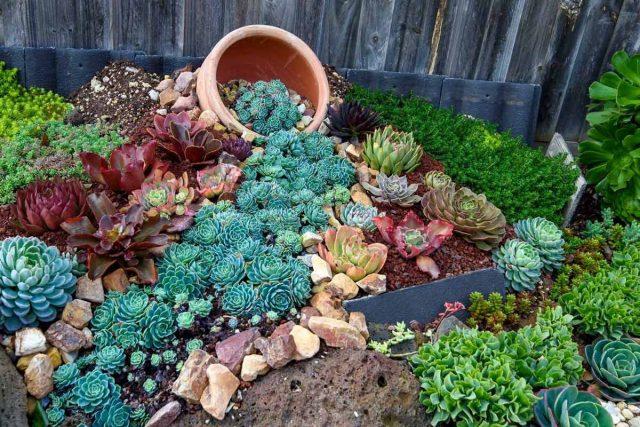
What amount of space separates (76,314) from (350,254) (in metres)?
1.16

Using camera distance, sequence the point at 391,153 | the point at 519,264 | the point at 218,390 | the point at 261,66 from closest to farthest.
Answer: the point at 218,390 → the point at 519,264 → the point at 391,153 → the point at 261,66

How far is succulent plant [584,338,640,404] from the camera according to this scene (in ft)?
7.75

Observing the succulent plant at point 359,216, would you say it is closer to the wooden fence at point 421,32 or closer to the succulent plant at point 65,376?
the succulent plant at point 65,376

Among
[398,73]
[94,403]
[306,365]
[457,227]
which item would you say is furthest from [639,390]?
[398,73]

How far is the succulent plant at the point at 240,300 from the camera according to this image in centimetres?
225

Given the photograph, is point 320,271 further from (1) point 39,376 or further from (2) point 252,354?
(1) point 39,376

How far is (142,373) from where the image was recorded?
6.94 ft

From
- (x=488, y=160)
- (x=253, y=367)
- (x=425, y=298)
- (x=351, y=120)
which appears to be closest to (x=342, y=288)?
(x=425, y=298)

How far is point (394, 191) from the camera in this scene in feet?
9.61

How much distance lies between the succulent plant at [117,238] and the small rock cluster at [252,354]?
45 centimetres

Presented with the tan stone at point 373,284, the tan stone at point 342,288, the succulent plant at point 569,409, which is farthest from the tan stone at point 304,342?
the succulent plant at point 569,409

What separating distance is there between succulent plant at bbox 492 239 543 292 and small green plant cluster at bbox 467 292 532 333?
130mm

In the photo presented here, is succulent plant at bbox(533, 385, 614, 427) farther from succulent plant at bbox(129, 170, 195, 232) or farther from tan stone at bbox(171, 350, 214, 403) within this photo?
succulent plant at bbox(129, 170, 195, 232)

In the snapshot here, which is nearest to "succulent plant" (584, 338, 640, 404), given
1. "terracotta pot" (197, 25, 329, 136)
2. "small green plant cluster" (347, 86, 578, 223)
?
"small green plant cluster" (347, 86, 578, 223)
